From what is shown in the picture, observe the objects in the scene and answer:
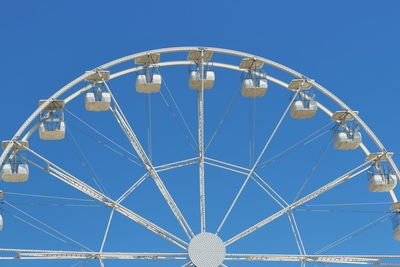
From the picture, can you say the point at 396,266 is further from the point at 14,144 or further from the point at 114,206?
the point at 14,144

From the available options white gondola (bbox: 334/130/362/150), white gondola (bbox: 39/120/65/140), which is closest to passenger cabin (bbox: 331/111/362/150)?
white gondola (bbox: 334/130/362/150)

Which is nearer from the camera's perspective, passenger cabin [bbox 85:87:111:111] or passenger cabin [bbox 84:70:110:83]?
passenger cabin [bbox 84:70:110:83]

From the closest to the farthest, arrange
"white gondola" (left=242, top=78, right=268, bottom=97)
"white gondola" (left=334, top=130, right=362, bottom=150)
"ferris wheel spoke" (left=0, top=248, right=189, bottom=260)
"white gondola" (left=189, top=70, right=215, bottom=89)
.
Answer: "ferris wheel spoke" (left=0, top=248, right=189, bottom=260) < "white gondola" (left=189, top=70, right=215, bottom=89) < "white gondola" (left=334, top=130, right=362, bottom=150) < "white gondola" (left=242, top=78, right=268, bottom=97)

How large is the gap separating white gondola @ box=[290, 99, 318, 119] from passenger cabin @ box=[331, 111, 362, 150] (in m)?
0.71

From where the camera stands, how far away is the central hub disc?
3039 cm

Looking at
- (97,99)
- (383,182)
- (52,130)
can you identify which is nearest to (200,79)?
(97,99)

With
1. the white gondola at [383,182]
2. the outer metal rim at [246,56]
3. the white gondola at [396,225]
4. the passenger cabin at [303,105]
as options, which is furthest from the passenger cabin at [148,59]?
the white gondola at [396,225]

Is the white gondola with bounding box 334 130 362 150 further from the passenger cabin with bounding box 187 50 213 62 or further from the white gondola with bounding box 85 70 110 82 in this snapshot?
the white gondola with bounding box 85 70 110 82

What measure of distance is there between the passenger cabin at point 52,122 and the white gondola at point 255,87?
5644 millimetres

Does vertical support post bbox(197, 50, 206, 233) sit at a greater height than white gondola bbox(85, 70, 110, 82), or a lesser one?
lesser

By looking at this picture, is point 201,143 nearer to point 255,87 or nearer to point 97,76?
point 255,87

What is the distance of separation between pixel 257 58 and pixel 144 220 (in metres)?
5.92

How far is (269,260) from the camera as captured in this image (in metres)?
30.7

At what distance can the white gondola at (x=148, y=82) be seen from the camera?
32.9 metres
